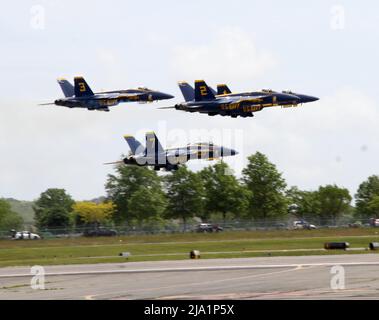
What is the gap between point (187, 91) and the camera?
4262 inches

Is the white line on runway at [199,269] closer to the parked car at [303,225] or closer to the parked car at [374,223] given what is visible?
the parked car at [374,223]

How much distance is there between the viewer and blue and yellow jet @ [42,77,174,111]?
9538 cm

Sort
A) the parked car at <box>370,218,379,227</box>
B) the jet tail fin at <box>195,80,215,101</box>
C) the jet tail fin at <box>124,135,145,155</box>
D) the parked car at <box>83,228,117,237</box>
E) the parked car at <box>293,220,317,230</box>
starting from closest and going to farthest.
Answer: the jet tail fin at <box>195,80,215,101</box> → the jet tail fin at <box>124,135,145,155</box> → the parked car at <box>370,218,379,227</box> → the parked car at <box>83,228,117,237</box> → the parked car at <box>293,220,317,230</box>

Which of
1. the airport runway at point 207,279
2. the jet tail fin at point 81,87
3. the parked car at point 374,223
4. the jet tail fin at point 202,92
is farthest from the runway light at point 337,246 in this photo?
the parked car at point 374,223

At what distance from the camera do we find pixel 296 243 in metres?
96.3

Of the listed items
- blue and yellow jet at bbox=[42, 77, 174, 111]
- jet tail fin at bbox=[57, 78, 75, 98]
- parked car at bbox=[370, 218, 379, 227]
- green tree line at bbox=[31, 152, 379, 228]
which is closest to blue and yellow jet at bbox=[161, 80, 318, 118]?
blue and yellow jet at bbox=[42, 77, 174, 111]

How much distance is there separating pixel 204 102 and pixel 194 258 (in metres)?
23.5

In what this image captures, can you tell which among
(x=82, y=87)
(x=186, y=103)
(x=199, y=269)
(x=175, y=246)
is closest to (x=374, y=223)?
(x=175, y=246)

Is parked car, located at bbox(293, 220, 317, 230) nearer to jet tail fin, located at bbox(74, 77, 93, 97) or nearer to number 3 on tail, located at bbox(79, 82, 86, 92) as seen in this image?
jet tail fin, located at bbox(74, 77, 93, 97)

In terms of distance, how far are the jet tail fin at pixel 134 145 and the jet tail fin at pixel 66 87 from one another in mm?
10505

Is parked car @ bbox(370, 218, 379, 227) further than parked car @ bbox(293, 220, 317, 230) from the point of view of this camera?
No
